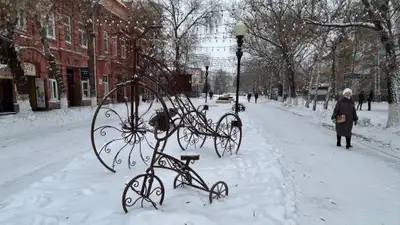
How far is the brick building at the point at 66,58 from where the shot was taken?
17.9 meters

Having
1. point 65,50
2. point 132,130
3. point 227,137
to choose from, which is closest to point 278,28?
point 65,50

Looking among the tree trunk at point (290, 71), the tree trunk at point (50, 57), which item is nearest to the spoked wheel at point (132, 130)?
the tree trunk at point (50, 57)

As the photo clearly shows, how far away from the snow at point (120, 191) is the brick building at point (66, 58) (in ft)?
31.6

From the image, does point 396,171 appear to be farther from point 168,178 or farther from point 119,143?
point 119,143

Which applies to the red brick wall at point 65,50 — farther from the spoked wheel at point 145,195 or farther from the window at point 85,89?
the spoked wheel at point 145,195

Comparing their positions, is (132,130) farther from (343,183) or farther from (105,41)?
(105,41)

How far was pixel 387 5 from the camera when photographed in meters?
11.1

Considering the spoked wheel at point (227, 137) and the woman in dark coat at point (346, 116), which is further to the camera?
the woman in dark coat at point (346, 116)

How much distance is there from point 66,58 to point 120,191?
67.9ft

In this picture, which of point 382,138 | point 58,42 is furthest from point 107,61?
point 382,138

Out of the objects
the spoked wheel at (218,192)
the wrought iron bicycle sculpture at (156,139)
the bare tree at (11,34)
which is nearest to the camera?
the wrought iron bicycle sculpture at (156,139)

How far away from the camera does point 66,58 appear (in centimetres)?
2291

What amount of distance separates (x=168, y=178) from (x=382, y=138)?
26.4 ft

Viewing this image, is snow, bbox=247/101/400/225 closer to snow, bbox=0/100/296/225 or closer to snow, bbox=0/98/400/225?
snow, bbox=0/98/400/225
